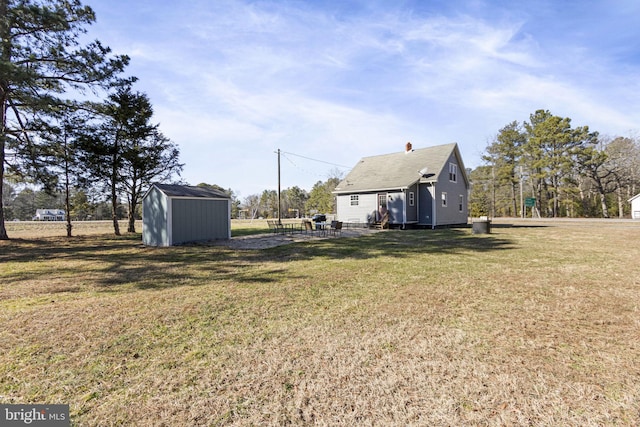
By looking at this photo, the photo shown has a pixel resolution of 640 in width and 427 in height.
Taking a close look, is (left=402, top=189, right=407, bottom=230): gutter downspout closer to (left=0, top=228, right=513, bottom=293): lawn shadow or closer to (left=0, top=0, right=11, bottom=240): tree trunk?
(left=0, top=228, right=513, bottom=293): lawn shadow

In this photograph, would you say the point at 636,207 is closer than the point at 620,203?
Yes

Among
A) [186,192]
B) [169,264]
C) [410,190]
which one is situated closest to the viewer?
[169,264]

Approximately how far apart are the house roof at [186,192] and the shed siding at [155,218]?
253 millimetres

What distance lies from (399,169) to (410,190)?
8.84 ft

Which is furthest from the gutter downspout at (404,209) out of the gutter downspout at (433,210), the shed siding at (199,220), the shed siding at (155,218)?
the shed siding at (155,218)

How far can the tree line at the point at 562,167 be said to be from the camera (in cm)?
3406

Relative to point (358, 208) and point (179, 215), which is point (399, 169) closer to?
point (358, 208)

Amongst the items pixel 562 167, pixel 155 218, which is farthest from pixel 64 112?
pixel 562 167

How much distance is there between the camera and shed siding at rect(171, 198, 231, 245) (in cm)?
1326

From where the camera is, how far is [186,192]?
13.9 metres

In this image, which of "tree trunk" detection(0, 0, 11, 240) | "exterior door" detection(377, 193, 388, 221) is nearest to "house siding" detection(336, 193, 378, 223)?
"exterior door" detection(377, 193, 388, 221)

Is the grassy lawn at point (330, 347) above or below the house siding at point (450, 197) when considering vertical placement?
below

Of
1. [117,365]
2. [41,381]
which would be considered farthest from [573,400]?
[41,381]

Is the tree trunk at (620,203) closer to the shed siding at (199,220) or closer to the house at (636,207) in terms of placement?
the house at (636,207)
